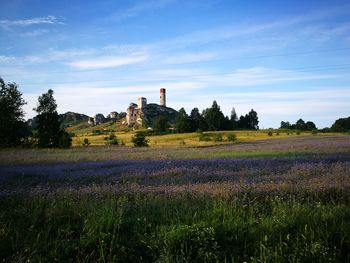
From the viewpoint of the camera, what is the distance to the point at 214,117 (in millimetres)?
101000

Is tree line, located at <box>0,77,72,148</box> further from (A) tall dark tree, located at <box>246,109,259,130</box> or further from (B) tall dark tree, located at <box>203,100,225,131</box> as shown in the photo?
(A) tall dark tree, located at <box>246,109,259,130</box>

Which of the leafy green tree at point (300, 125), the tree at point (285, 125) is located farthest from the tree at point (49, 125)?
the tree at point (285, 125)

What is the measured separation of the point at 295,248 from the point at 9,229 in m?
4.28

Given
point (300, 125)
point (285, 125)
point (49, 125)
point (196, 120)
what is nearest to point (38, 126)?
point (49, 125)

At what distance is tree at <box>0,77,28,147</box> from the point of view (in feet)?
167

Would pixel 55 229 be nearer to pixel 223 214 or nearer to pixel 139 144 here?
pixel 223 214

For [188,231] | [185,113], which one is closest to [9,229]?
[188,231]

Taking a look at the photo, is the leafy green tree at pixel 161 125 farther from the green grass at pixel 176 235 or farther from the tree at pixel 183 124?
the green grass at pixel 176 235

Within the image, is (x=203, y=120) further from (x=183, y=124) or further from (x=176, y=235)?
(x=176, y=235)

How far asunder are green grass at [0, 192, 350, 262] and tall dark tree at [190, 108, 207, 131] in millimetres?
94015

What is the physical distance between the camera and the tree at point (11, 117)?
51031mm

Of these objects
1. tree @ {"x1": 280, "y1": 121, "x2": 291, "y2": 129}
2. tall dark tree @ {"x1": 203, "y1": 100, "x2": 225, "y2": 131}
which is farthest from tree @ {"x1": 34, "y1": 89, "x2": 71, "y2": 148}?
tree @ {"x1": 280, "y1": 121, "x2": 291, "y2": 129}

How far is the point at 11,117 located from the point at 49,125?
22.3ft

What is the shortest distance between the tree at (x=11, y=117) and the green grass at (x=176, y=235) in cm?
5023
